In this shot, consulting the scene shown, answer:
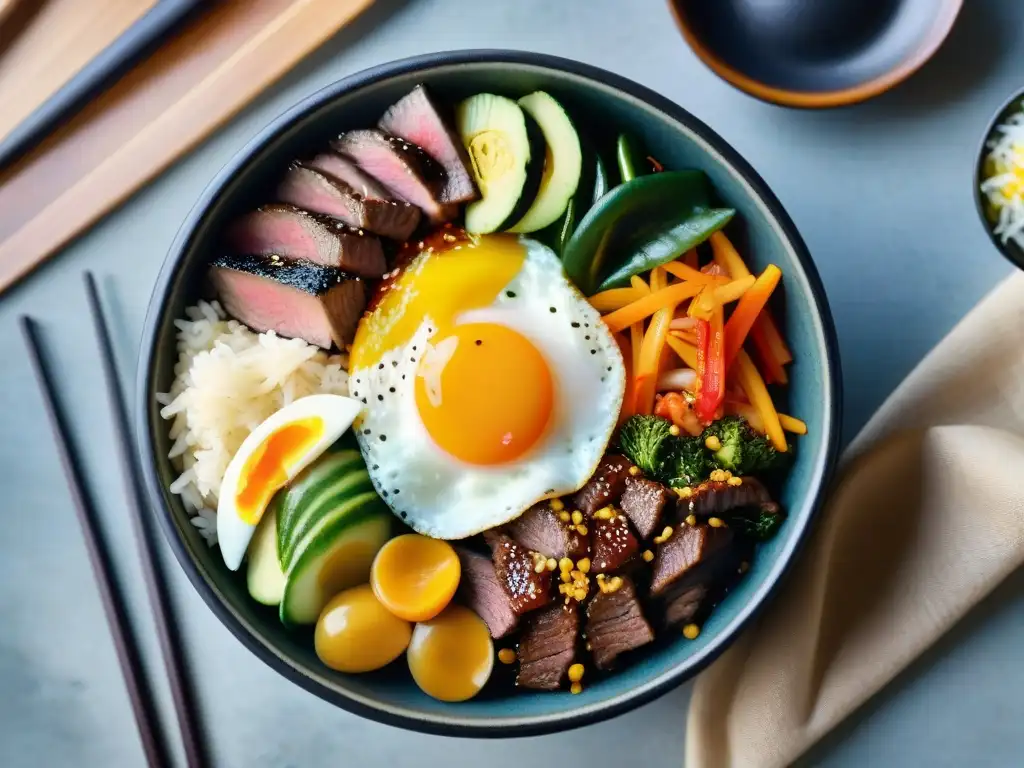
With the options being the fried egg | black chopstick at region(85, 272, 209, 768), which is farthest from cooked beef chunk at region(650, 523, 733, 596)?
black chopstick at region(85, 272, 209, 768)

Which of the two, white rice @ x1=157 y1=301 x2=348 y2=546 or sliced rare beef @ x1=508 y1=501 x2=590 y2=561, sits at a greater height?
white rice @ x1=157 y1=301 x2=348 y2=546

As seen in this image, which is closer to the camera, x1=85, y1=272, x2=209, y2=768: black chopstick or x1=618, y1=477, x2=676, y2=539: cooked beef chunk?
x1=618, y1=477, x2=676, y2=539: cooked beef chunk

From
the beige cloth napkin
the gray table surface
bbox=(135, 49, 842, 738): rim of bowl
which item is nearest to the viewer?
bbox=(135, 49, 842, 738): rim of bowl

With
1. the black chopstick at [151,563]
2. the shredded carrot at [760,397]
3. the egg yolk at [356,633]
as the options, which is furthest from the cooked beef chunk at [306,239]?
the shredded carrot at [760,397]

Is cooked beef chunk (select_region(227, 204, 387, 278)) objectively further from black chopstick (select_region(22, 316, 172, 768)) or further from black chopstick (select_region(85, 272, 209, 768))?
black chopstick (select_region(22, 316, 172, 768))

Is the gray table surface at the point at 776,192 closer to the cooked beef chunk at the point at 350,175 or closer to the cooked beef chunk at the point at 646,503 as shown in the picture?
the cooked beef chunk at the point at 350,175

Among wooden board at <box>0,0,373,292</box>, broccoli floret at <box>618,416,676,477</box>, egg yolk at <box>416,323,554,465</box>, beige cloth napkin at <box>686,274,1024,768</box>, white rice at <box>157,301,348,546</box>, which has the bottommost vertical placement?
beige cloth napkin at <box>686,274,1024,768</box>

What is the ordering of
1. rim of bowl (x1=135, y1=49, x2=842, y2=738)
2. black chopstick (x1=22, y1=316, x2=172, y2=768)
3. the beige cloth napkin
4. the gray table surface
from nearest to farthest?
1. rim of bowl (x1=135, y1=49, x2=842, y2=738)
2. the beige cloth napkin
3. the gray table surface
4. black chopstick (x1=22, y1=316, x2=172, y2=768)
